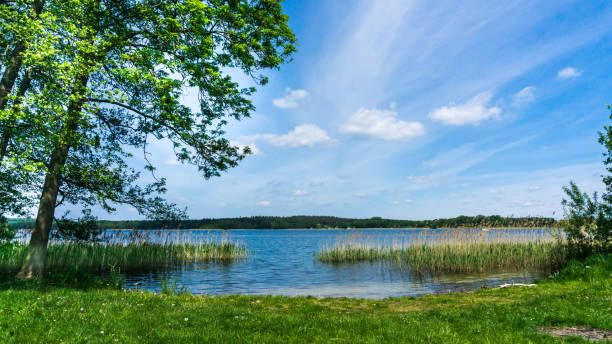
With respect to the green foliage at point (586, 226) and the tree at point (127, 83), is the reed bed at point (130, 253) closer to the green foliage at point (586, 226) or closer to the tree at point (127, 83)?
the tree at point (127, 83)

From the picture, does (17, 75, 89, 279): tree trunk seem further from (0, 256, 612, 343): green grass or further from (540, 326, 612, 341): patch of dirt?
(540, 326, 612, 341): patch of dirt

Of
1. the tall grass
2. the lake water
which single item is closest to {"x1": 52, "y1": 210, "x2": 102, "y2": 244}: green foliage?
the lake water

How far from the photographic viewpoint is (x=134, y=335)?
21.0 ft

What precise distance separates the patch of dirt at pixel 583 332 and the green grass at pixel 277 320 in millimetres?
233

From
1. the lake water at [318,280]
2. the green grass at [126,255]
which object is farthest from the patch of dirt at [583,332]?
the green grass at [126,255]

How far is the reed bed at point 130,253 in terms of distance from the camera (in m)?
18.6

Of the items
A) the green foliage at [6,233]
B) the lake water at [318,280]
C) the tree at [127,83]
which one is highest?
the tree at [127,83]

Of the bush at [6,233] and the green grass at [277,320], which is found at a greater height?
the bush at [6,233]

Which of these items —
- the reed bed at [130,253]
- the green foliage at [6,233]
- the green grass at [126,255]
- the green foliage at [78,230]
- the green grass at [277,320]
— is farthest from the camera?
the reed bed at [130,253]

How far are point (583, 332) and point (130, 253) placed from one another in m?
24.4

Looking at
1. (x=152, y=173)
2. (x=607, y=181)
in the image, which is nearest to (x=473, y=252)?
(x=607, y=181)

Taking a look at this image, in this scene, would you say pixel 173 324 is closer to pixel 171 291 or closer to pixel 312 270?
pixel 171 291

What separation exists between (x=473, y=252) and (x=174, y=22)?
75.0ft

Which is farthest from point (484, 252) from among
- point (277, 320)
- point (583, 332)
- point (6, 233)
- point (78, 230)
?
point (6, 233)
